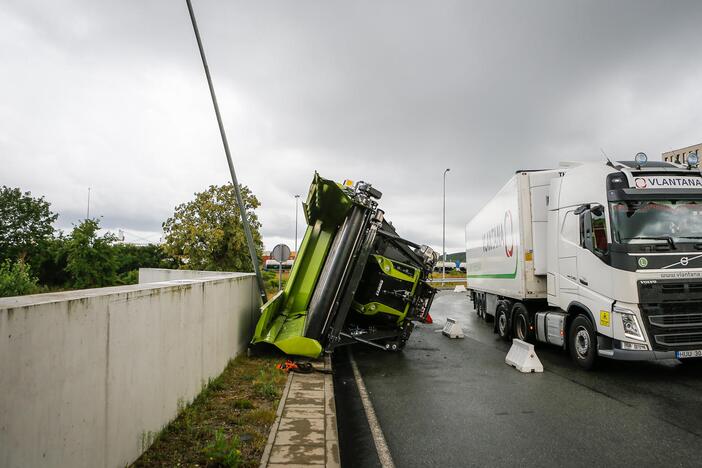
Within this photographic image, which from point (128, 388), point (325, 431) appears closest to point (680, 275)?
point (325, 431)

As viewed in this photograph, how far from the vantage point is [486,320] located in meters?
16.0

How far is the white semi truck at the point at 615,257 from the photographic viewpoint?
6.90 metres

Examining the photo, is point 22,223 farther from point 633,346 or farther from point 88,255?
point 633,346

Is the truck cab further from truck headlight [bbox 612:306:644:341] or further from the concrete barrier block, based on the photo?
the concrete barrier block

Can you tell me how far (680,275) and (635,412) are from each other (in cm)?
245

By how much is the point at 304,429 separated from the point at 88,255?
2968 cm

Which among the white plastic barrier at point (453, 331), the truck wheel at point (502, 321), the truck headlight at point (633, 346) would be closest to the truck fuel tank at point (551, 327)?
the truck headlight at point (633, 346)

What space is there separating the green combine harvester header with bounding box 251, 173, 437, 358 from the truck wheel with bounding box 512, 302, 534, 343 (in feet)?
7.24

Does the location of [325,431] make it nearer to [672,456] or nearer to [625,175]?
[672,456]

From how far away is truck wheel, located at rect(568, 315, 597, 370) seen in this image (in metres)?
7.77

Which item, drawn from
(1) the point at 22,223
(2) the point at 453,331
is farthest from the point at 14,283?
(1) the point at 22,223

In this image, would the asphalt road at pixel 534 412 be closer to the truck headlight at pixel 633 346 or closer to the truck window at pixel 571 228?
the truck headlight at pixel 633 346

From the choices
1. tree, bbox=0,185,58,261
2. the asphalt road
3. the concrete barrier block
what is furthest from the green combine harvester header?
Answer: tree, bbox=0,185,58,261

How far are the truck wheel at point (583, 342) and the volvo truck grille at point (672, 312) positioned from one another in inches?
39.6
